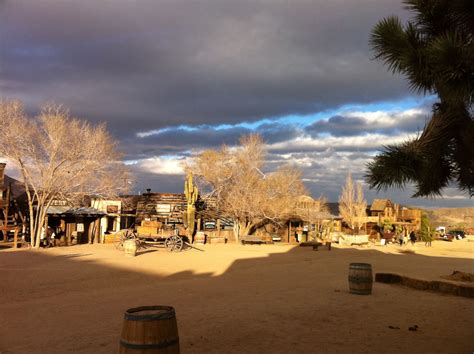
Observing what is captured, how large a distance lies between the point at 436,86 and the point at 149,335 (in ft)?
14.8

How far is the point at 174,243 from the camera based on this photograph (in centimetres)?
2409

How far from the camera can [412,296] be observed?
10.9 meters

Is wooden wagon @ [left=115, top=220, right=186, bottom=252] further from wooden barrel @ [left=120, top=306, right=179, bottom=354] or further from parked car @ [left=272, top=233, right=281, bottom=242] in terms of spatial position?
wooden barrel @ [left=120, top=306, right=179, bottom=354]

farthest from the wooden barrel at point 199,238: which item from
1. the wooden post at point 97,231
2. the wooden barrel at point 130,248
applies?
the wooden barrel at point 130,248

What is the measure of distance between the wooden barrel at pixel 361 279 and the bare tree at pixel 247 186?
2395 centimetres

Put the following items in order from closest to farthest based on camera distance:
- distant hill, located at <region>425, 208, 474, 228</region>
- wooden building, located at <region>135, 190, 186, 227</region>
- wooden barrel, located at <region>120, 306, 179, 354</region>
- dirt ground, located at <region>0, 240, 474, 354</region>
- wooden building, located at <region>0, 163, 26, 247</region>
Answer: wooden barrel, located at <region>120, 306, 179, 354</region> → dirt ground, located at <region>0, 240, 474, 354</region> → wooden building, located at <region>0, 163, 26, 247</region> → wooden building, located at <region>135, 190, 186, 227</region> → distant hill, located at <region>425, 208, 474, 228</region>

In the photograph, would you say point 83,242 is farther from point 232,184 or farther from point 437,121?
point 437,121

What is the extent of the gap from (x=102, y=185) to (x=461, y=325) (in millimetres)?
22426

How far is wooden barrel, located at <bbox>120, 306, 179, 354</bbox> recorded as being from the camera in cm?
412

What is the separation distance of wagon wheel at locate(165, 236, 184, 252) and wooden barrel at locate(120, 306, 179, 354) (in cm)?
2000

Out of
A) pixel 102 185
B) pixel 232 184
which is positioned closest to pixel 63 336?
pixel 102 185

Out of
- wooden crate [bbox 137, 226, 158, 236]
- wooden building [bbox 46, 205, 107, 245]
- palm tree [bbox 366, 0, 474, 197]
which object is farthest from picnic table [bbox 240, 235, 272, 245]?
palm tree [bbox 366, 0, 474, 197]

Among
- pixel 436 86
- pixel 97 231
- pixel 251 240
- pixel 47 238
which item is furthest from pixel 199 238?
pixel 436 86

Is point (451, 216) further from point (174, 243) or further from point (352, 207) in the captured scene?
point (174, 243)
